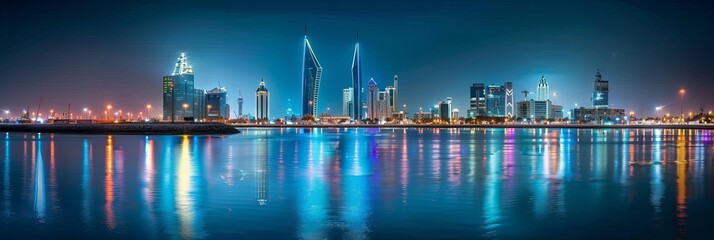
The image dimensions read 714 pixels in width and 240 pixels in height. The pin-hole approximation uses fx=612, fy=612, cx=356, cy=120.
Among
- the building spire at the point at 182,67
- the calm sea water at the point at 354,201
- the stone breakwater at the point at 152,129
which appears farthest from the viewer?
the building spire at the point at 182,67

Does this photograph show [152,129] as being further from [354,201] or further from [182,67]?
[182,67]

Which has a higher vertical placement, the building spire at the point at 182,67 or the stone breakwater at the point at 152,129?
the building spire at the point at 182,67

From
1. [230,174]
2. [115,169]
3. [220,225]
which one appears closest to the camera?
[220,225]

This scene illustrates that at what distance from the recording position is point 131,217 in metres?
12.0


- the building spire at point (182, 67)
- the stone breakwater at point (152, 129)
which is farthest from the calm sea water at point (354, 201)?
the building spire at point (182, 67)

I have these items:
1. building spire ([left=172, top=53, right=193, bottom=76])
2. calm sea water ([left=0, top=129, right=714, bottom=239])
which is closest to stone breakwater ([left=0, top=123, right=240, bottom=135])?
calm sea water ([left=0, top=129, right=714, bottom=239])

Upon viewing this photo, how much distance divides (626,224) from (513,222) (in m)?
2.06

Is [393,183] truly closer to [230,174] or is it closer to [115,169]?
[230,174]

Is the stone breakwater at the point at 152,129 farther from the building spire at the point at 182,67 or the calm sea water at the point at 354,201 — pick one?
the building spire at the point at 182,67

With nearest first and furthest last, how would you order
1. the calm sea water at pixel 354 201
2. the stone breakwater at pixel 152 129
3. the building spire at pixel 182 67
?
the calm sea water at pixel 354 201 < the stone breakwater at pixel 152 129 < the building spire at pixel 182 67

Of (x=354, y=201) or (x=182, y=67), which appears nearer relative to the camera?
(x=354, y=201)

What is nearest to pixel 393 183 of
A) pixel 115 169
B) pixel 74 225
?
pixel 74 225

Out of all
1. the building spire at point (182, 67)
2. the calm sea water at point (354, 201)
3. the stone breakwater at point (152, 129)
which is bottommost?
the calm sea water at point (354, 201)

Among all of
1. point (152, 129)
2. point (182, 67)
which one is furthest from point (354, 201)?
point (182, 67)
